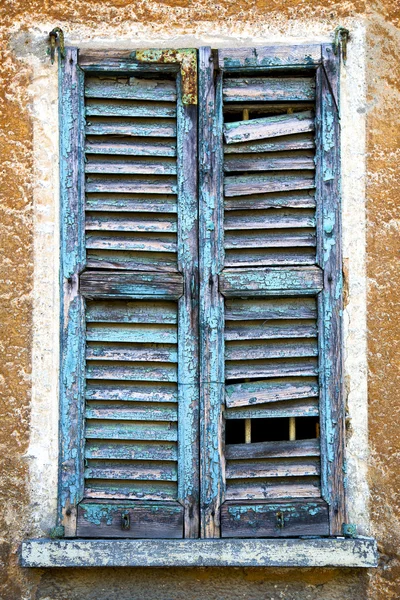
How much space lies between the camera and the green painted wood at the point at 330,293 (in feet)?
10.3

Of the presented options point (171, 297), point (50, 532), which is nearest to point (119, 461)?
point (50, 532)

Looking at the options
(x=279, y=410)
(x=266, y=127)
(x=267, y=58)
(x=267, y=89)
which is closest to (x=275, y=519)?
(x=279, y=410)

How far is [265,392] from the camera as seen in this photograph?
10.5 feet

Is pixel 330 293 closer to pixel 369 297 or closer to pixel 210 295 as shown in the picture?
pixel 369 297

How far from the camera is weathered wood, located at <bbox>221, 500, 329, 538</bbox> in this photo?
3.12 metres

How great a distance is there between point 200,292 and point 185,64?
2.91 feet

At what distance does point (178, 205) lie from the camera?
3256 mm

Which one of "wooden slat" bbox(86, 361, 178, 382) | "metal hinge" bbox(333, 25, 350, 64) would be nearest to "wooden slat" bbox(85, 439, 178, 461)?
"wooden slat" bbox(86, 361, 178, 382)

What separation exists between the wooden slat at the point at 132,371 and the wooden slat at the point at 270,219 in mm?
592

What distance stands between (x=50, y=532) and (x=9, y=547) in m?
0.16

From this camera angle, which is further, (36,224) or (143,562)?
(36,224)

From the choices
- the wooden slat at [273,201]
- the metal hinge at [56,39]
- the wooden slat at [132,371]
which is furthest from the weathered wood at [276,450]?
the metal hinge at [56,39]

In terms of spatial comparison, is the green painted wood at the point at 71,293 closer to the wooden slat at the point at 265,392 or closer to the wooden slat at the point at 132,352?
the wooden slat at the point at 132,352

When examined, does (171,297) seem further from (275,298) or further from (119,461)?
(119,461)
